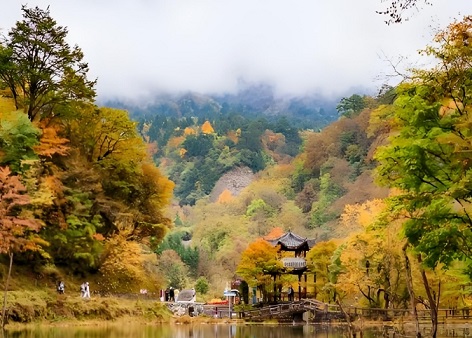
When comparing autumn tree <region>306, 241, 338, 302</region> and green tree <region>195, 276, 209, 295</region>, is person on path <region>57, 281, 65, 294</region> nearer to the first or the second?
autumn tree <region>306, 241, 338, 302</region>

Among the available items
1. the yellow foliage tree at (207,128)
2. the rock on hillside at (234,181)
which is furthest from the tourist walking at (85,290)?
the yellow foliage tree at (207,128)

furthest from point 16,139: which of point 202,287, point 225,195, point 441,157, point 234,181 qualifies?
point 234,181

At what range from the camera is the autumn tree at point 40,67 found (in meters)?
33.0

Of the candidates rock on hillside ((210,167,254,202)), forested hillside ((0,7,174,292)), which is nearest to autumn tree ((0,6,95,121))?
forested hillside ((0,7,174,292))

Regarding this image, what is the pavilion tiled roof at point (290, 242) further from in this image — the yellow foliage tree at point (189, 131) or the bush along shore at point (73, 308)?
the yellow foliage tree at point (189, 131)

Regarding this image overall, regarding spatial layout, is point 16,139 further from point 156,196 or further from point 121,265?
point 156,196

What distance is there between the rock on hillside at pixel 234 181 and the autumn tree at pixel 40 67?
316 feet

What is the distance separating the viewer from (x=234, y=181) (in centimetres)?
13425

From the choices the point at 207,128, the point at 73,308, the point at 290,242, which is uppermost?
the point at 207,128

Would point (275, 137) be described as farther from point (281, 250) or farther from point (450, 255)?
point (450, 255)

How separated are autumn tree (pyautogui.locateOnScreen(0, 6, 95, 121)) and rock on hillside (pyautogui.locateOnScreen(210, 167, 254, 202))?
96236mm

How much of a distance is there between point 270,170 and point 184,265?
186ft

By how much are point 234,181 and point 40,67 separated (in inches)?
3984

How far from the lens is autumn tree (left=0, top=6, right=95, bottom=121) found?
3297cm
